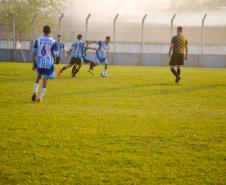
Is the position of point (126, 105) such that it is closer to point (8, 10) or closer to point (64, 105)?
point (64, 105)

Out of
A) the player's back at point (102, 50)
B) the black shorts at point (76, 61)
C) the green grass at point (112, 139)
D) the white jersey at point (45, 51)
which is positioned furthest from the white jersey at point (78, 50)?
the white jersey at point (45, 51)

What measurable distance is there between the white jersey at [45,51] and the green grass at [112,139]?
2.83 feet

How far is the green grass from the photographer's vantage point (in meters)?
6.62

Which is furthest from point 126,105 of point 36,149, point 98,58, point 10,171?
point 98,58

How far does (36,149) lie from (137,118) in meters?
3.51

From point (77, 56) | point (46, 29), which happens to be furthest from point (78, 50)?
point (46, 29)

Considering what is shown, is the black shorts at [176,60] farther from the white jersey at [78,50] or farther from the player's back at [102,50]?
the player's back at [102,50]

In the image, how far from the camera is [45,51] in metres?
14.0

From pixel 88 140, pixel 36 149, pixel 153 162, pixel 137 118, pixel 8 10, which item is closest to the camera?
pixel 153 162

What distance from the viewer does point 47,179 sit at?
20.9ft

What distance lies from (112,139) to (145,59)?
98.5ft

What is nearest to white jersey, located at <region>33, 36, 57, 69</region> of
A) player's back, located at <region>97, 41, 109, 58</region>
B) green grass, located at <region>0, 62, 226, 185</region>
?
green grass, located at <region>0, 62, 226, 185</region>

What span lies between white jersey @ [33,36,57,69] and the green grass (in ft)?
2.83

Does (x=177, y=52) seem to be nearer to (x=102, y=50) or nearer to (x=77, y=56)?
(x=77, y=56)
